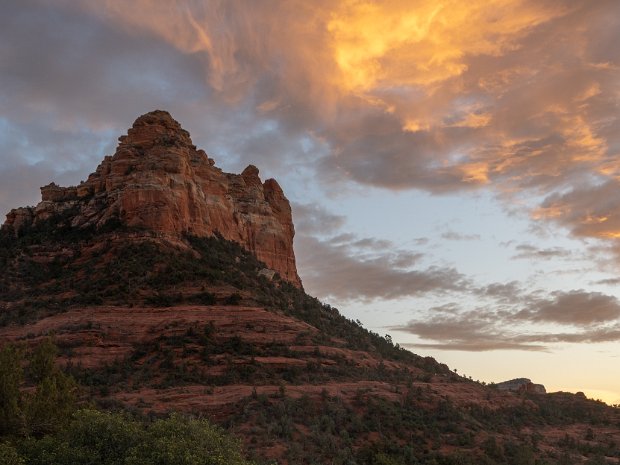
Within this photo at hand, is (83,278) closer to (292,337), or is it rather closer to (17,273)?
(17,273)

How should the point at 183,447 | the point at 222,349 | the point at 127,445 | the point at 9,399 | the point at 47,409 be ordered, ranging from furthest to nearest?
the point at 222,349 < the point at 47,409 < the point at 9,399 < the point at 127,445 < the point at 183,447

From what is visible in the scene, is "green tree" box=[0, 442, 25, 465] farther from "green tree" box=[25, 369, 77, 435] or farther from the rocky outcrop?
the rocky outcrop

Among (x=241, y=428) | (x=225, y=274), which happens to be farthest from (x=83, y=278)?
(x=241, y=428)

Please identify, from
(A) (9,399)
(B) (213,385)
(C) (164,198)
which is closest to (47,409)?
(A) (9,399)

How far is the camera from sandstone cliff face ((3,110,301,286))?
65.1 meters

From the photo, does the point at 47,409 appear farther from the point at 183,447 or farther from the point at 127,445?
the point at 183,447

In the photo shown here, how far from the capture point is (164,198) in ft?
213

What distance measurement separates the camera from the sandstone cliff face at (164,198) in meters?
65.1

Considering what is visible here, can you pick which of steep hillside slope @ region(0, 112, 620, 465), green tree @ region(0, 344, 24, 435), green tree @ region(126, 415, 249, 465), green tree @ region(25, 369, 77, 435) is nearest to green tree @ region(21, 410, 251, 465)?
green tree @ region(126, 415, 249, 465)

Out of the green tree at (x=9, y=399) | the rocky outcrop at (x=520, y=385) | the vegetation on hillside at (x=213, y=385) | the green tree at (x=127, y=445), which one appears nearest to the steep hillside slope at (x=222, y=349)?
the vegetation on hillside at (x=213, y=385)

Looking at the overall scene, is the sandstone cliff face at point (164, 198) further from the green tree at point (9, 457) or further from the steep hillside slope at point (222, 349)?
the green tree at point (9, 457)

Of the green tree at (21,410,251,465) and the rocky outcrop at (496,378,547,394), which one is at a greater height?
the rocky outcrop at (496,378,547,394)

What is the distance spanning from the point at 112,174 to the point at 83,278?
51.9ft

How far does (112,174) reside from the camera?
6969 centimetres
